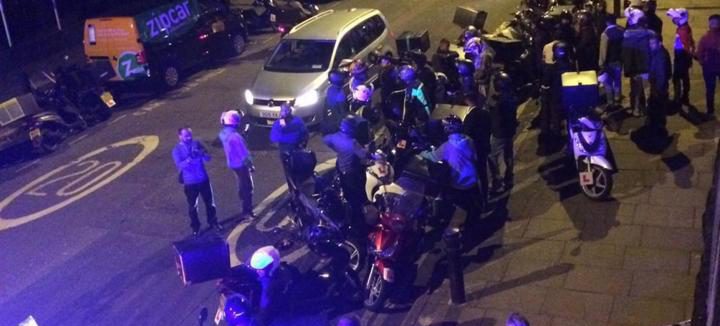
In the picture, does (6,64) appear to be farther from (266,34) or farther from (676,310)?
(676,310)

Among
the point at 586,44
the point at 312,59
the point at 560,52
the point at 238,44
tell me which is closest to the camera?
the point at 560,52

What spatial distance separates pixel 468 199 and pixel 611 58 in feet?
14.8

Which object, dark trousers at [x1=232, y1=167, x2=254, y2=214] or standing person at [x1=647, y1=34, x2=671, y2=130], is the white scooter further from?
dark trousers at [x1=232, y1=167, x2=254, y2=214]

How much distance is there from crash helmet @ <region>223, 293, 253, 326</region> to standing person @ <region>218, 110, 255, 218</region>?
12.0 feet

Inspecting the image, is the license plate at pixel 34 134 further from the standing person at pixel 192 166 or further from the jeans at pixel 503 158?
the jeans at pixel 503 158

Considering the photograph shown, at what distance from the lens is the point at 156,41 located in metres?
18.4

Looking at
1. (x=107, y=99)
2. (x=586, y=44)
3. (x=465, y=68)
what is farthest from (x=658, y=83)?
(x=107, y=99)

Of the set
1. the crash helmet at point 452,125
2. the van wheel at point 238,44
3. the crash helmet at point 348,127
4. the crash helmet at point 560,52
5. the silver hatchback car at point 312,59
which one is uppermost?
the crash helmet at point 560,52

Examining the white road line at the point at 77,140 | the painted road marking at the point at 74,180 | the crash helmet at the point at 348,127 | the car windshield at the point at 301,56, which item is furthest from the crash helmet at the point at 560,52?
the white road line at the point at 77,140

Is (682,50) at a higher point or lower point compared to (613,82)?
higher

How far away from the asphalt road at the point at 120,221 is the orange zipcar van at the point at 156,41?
3.53 ft

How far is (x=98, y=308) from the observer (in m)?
→ 9.13

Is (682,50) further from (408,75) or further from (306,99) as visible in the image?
(306,99)

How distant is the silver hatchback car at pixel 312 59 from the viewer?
14.2 metres
